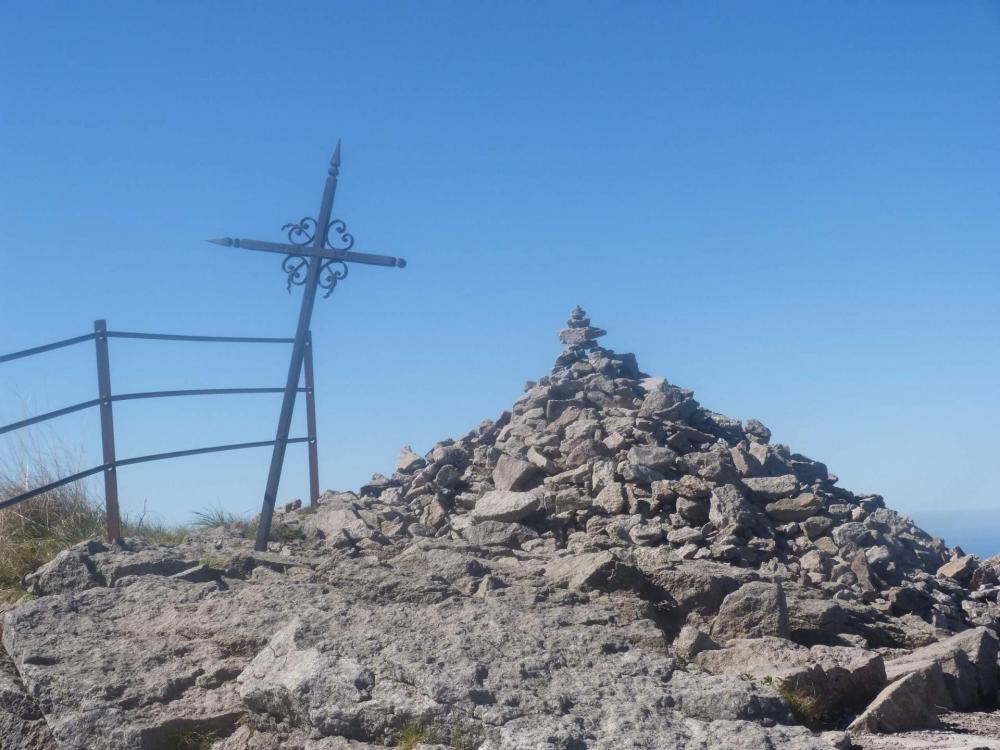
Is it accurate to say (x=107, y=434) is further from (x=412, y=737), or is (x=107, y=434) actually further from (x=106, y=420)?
(x=412, y=737)

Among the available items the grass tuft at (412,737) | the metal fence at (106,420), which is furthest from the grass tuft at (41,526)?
the grass tuft at (412,737)

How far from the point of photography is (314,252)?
26.4 feet

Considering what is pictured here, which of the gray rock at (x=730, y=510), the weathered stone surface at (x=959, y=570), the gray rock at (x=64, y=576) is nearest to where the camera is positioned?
the gray rock at (x=64, y=576)

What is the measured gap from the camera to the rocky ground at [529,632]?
4.54m

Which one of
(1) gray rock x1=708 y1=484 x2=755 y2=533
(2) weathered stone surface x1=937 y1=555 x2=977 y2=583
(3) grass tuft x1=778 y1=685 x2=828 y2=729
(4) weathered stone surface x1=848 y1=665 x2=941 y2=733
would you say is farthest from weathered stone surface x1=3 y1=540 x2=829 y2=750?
(2) weathered stone surface x1=937 y1=555 x2=977 y2=583

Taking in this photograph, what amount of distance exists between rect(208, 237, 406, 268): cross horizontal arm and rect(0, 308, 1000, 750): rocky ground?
229 cm

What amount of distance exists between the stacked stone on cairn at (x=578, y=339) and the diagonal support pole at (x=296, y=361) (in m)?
5.77

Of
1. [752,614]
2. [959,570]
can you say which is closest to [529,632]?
[752,614]

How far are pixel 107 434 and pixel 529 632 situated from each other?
4529 millimetres

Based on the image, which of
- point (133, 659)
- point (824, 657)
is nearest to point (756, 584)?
point (824, 657)

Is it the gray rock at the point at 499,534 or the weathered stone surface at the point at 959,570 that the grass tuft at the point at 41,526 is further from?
the weathered stone surface at the point at 959,570

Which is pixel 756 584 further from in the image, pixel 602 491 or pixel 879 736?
pixel 602 491

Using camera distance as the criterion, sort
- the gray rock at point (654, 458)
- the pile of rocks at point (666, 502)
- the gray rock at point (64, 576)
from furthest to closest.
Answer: the gray rock at point (654, 458)
the pile of rocks at point (666, 502)
the gray rock at point (64, 576)

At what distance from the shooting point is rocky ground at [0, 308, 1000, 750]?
4539 mm
